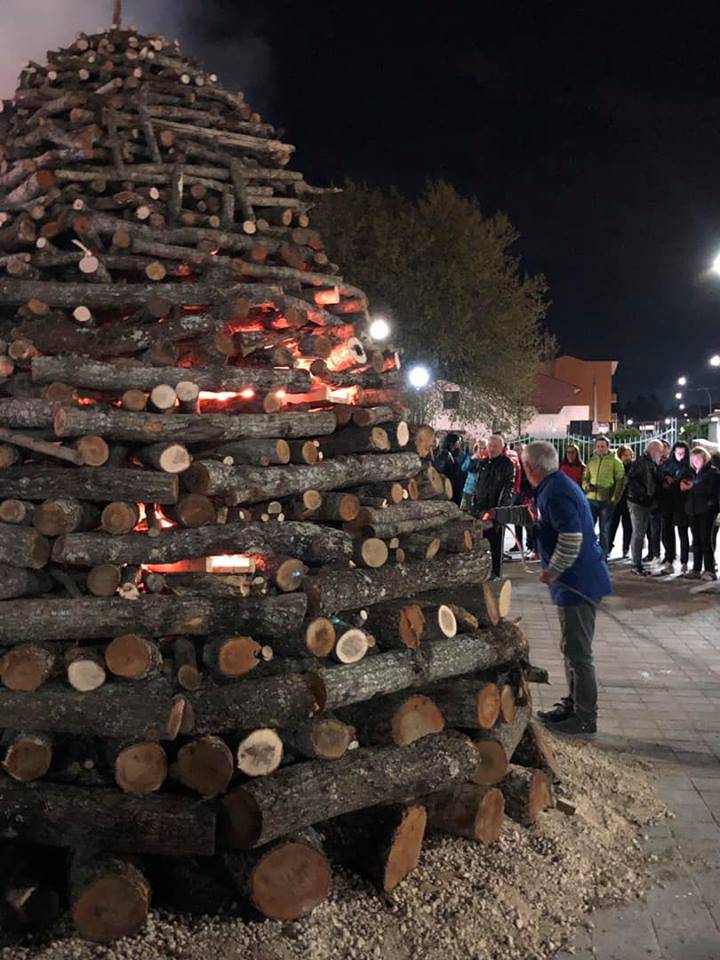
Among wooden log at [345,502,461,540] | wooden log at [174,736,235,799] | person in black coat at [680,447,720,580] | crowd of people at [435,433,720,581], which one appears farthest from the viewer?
person in black coat at [680,447,720,580]

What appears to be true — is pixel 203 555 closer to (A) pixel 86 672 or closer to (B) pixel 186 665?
(B) pixel 186 665

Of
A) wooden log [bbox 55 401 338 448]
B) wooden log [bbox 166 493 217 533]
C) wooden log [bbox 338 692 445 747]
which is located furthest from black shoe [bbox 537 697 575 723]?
wooden log [bbox 166 493 217 533]

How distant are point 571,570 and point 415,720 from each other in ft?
7.03

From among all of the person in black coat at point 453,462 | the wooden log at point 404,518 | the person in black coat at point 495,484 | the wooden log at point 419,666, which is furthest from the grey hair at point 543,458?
the person in black coat at point 453,462

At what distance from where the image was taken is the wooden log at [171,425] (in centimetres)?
475

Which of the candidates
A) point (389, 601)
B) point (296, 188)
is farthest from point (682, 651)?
point (296, 188)

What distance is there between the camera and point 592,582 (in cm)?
609

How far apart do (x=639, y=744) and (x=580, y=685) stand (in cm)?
59

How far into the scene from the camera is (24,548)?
14.6ft

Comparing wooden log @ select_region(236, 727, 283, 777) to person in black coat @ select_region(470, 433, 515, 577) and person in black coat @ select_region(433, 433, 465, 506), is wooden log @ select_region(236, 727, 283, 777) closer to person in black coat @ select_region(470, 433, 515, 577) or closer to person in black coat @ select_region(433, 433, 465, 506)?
person in black coat @ select_region(470, 433, 515, 577)

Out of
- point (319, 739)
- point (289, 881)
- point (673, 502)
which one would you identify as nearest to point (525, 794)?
point (319, 739)

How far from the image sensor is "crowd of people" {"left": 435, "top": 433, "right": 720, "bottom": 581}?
1145 cm

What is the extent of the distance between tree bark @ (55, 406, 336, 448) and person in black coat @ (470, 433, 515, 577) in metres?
6.05

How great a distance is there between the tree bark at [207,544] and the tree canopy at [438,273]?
21167mm
